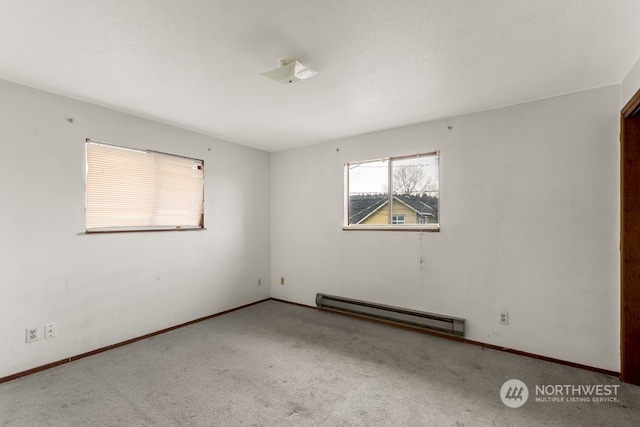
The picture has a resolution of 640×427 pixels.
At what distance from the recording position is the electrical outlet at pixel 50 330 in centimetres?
247

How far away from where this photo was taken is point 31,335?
2.40 m

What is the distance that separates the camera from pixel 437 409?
1944 millimetres

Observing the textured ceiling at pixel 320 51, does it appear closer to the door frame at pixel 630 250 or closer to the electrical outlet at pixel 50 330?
→ the door frame at pixel 630 250

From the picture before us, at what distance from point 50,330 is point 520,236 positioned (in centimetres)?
455

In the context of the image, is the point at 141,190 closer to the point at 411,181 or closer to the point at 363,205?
the point at 363,205

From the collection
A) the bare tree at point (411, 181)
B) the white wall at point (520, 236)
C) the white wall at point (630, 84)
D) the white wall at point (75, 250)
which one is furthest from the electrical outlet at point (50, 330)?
the white wall at point (630, 84)

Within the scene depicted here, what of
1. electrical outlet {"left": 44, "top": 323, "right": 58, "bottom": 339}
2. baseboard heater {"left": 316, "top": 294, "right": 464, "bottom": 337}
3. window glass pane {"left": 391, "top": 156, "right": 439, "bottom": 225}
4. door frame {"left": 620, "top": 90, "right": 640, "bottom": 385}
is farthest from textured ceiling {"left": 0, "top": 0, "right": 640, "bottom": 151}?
baseboard heater {"left": 316, "top": 294, "right": 464, "bottom": 337}

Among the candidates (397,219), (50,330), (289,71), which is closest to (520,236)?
(397,219)

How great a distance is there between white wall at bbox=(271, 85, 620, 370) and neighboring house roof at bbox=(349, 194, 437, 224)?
219 millimetres

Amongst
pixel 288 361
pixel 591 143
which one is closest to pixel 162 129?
pixel 288 361

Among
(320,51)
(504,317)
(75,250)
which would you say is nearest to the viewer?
(320,51)

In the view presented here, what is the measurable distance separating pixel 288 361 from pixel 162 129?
9.94ft

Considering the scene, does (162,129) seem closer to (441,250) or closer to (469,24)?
(469,24)

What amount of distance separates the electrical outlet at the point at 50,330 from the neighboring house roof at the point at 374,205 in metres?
3.39
